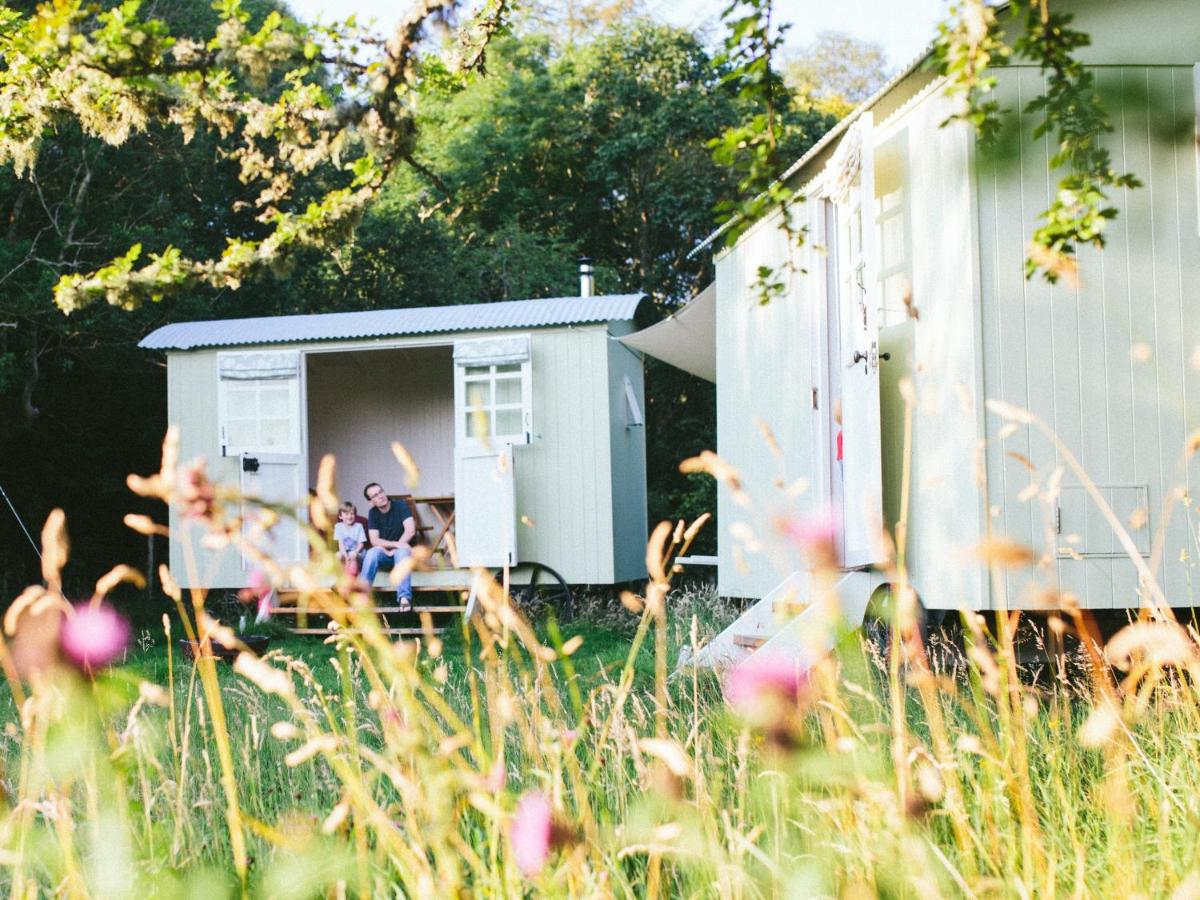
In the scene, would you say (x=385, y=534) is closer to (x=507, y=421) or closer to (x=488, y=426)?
(x=488, y=426)

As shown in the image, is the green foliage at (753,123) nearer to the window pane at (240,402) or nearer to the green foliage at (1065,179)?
the green foliage at (1065,179)

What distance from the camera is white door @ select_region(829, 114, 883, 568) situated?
5.47 metres

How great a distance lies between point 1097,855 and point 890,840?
856mm

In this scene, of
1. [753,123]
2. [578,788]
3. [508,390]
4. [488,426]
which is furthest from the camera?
[508,390]

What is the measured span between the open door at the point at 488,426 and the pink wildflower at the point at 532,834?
26.7 feet

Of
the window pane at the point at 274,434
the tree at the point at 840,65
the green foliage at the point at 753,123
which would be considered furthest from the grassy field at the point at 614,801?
the tree at the point at 840,65

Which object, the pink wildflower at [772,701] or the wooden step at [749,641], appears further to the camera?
the wooden step at [749,641]

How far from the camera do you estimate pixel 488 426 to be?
9641 mm

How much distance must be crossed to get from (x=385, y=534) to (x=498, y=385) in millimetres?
1466

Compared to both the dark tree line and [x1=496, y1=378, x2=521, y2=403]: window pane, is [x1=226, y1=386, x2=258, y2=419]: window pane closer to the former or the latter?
the dark tree line

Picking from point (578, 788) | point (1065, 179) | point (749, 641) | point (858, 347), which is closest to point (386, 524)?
point (749, 641)

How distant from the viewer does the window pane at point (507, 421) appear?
9930 millimetres

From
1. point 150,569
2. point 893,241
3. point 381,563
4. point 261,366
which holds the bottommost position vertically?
point 150,569

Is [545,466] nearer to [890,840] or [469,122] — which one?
[890,840]
